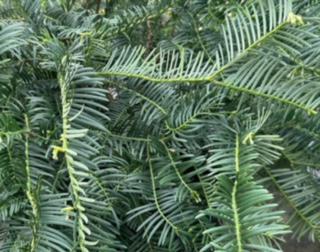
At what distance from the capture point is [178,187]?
33cm

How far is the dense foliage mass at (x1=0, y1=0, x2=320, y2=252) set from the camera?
0.30 meters

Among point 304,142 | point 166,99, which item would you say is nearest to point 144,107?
point 166,99

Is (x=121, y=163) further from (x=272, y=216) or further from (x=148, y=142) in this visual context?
(x=272, y=216)

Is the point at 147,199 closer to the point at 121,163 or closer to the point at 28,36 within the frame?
the point at 121,163

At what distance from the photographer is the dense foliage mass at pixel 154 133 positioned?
304mm

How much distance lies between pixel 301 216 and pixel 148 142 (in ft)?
0.40

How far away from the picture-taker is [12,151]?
317 millimetres

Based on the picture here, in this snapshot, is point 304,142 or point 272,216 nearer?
point 272,216

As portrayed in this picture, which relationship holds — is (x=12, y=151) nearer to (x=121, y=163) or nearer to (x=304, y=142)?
(x=121, y=163)

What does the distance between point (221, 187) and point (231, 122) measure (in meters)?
0.09

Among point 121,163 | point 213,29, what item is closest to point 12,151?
Result: point 121,163

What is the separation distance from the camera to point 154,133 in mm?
371

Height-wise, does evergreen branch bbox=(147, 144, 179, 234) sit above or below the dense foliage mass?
below

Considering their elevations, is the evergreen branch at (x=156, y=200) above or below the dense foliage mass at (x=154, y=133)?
below
